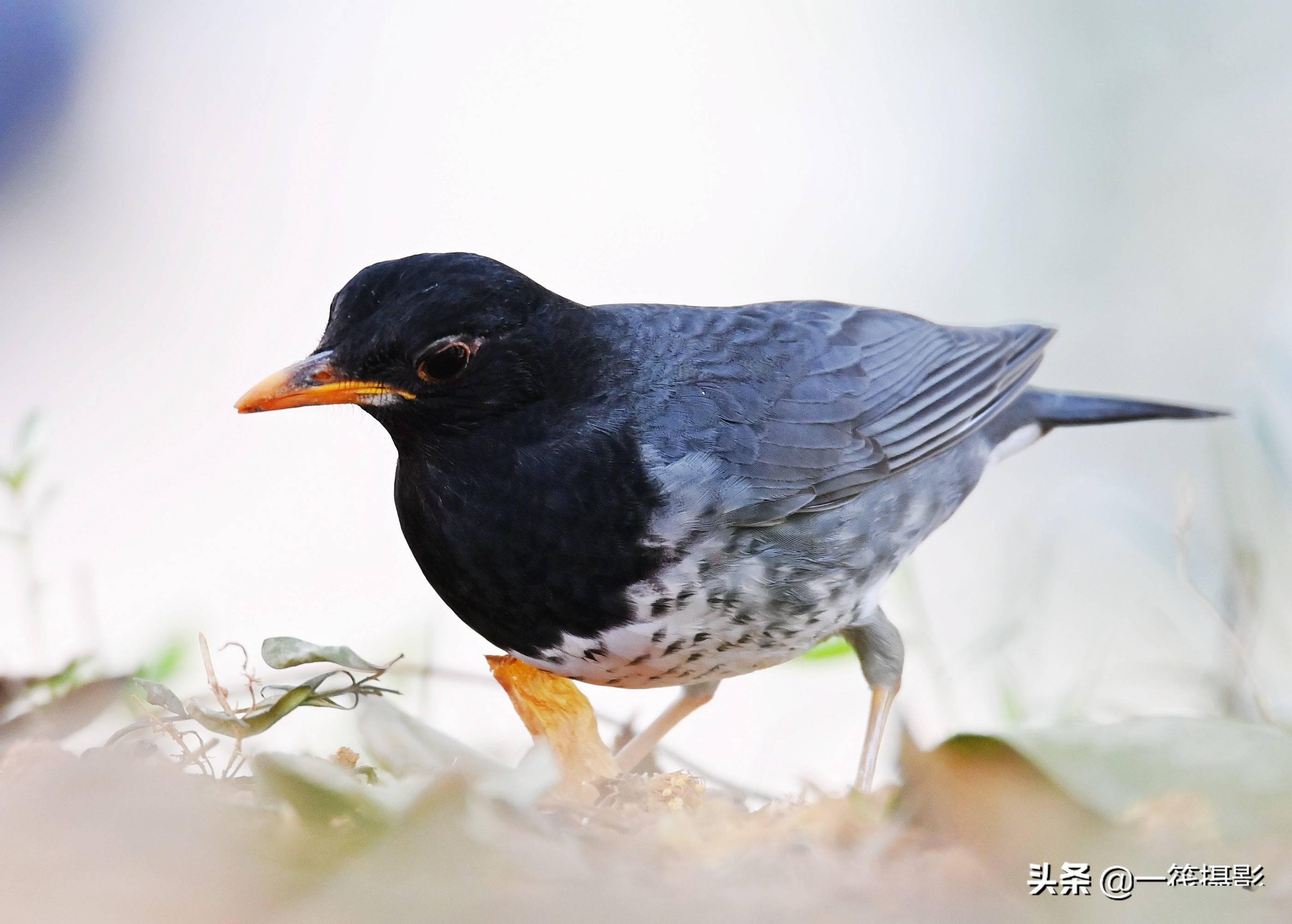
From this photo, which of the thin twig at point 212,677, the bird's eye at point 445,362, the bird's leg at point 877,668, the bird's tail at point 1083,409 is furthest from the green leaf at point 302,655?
the bird's tail at point 1083,409

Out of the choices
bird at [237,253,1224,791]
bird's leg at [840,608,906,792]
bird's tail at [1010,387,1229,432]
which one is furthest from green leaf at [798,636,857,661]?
bird's tail at [1010,387,1229,432]

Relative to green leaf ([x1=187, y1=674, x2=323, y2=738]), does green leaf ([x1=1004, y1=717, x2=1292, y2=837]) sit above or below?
below

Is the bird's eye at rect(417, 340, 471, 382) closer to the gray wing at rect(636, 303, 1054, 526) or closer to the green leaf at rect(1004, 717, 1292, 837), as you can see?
the gray wing at rect(636, 303, 1054, 526)

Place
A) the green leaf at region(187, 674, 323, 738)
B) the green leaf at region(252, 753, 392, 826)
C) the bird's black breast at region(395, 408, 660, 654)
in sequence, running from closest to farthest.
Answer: the green leaf at region(252, 753, 392, 826) < the green leaf at region(187, 674, 323, 738) < the bird's black breast at region(395, 408, 660, 654)

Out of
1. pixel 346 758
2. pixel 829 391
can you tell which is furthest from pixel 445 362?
pixel 829 391

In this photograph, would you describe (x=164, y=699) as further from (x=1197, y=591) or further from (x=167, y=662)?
(x=1197, y=591)

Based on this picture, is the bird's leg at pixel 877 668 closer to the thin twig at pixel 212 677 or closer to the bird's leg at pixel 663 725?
the bird's leg at pixel 663 725

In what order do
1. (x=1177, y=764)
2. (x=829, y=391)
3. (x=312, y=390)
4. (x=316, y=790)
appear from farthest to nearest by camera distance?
(x=829, y=391) < (x=312, y=390) < (x=1177, y=764) < (x=316, y=790)
